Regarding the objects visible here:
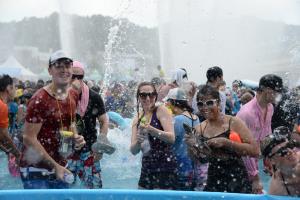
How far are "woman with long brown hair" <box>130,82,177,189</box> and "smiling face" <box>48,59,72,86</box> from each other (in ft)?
2.39

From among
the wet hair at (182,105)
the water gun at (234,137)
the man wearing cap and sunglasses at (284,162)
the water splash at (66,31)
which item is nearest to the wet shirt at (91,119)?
the wet hair at (182,105)

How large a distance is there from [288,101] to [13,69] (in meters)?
19.8

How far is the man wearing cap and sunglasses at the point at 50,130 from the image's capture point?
3893mm

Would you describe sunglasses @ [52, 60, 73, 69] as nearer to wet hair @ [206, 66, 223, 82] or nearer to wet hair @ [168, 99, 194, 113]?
wet hair @ [168, 99, 194, 113]

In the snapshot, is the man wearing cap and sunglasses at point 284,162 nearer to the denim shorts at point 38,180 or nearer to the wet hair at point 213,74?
the denim shorts at point 38,180

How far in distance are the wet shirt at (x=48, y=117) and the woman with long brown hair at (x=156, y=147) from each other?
641 millimetres

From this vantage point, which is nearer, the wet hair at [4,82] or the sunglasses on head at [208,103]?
the sunglasses on head at [208,103]

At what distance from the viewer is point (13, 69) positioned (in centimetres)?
2503

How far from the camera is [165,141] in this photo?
4.28m

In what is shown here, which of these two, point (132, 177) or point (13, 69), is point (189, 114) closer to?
point (132, 177)

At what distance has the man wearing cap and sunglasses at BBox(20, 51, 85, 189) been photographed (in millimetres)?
3893

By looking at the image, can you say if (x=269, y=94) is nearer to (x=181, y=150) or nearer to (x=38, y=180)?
(x=181, y=150)

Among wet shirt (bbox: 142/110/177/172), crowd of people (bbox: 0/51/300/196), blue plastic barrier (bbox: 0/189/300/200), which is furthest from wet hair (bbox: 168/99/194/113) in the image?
→ blue plastic barrier (bbox: 0/189/300/200)

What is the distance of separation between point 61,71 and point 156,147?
3.28ft
